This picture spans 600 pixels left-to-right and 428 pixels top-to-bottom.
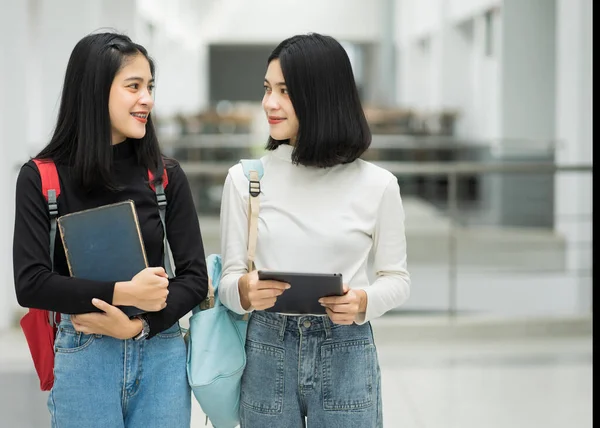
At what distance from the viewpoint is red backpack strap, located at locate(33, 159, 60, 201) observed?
1729mm

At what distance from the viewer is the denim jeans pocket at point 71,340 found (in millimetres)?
1746

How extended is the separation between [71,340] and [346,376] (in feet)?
1.78

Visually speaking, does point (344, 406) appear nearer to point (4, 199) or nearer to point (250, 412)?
point (250, 412)

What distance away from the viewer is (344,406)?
1817 mm

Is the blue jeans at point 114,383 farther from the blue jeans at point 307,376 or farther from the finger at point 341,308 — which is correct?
the finger at point 341,308

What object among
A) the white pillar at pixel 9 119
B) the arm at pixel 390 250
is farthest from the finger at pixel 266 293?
the white pillar at pixel 9 119

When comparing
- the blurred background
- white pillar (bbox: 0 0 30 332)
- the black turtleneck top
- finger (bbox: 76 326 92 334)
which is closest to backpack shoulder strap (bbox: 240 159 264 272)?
the black turtleneck top

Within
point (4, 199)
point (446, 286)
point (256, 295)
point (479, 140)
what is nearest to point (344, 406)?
point (256, 295)

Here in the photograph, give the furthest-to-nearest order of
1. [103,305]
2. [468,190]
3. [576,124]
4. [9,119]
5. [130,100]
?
1. [468,190]
2. [576,124]
3. [9,119]
4. [130,100]
5. [103,305]

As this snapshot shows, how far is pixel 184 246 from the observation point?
1.82 m

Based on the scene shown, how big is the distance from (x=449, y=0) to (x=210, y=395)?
12.8 m

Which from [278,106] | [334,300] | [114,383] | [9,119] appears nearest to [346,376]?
[334,300]

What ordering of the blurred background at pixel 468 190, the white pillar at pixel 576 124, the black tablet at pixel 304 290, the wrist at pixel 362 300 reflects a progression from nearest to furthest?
1. the black tablet at pixel 304 290
2. the wrist at pixel 362 300
3. the blurred background at pixel 468 190
4. the white pillar at pixel 576 124

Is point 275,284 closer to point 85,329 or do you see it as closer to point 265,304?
point 265,304
